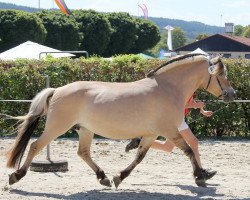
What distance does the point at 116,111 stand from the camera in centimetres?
753

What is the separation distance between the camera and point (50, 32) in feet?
189

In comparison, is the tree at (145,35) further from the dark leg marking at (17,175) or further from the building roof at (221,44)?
the dark leg marking at (17,175)

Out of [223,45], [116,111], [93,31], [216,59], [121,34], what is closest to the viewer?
[116,111]

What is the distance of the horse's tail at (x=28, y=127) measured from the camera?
780cm

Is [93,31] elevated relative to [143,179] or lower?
lower

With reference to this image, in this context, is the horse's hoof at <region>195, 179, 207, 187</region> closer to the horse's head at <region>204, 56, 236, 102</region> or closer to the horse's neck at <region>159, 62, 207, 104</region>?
the horse's neck at <region>159, 62, 207, 104</region>

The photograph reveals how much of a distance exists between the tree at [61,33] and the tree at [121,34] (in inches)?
309

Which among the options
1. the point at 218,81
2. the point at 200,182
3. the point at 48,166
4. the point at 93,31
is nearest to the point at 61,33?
the point at 93,31

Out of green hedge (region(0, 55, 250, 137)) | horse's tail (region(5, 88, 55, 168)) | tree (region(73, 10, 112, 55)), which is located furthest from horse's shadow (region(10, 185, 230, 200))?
tree (region(73, 10, 112, 55))

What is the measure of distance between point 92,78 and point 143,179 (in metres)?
6.13

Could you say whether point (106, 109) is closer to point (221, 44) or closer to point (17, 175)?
point (17, 175)

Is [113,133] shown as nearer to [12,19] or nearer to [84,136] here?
[84,136]

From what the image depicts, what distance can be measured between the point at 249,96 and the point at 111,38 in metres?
53.4

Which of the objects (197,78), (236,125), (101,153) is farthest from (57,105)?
(236,125)
